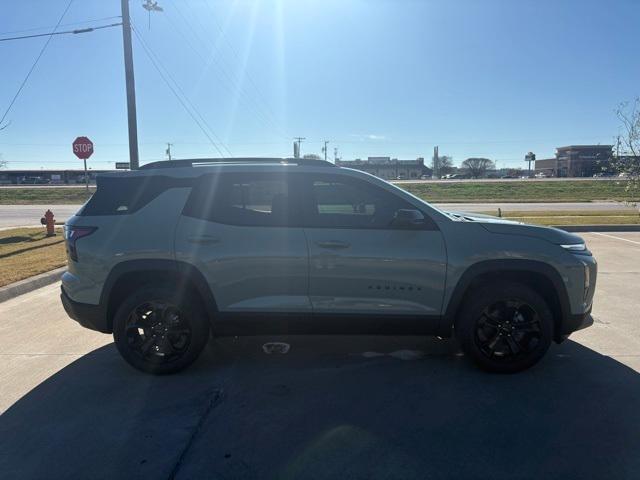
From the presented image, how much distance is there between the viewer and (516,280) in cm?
399

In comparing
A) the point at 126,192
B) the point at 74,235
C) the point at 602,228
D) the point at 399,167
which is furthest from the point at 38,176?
the point at 126,192

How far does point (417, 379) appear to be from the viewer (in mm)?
3881

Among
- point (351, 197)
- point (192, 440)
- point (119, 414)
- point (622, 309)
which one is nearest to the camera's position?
point (192, 440)

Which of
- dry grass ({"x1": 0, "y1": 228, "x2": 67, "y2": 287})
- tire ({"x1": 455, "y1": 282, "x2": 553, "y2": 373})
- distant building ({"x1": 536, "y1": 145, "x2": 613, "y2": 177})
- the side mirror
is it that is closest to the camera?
the side mirror

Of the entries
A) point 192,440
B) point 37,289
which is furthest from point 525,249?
point 37,289

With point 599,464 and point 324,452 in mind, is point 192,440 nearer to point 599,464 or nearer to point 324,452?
point 324,452

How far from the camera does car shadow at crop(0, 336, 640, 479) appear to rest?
2758mm

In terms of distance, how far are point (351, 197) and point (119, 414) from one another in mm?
2568

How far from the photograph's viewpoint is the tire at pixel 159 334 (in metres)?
3.98

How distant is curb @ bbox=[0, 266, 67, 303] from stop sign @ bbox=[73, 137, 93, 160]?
7163 mm

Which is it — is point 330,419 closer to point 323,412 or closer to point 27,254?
point 323,412

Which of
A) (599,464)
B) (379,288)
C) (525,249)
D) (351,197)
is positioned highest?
(351,197)

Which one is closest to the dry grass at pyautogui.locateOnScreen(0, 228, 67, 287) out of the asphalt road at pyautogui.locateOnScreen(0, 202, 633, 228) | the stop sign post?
the stop sign post

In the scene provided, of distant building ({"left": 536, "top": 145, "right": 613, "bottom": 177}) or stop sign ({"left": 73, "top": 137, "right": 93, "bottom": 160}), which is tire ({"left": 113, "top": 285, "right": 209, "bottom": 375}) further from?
distant building ({"left": 536, "top": 145, "right": 613, "bottom": 177})
